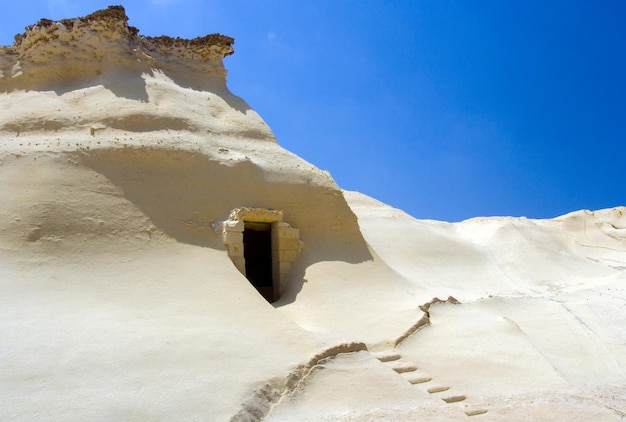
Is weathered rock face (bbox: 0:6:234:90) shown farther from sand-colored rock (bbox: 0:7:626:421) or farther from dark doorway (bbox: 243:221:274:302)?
dark doorway (bbox: 243:221:274:302)

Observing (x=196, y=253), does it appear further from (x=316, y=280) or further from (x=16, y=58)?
(x=16, y=58)

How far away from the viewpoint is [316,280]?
10.8 meters

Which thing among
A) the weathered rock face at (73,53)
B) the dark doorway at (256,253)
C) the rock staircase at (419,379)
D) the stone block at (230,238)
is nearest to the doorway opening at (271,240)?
the stone block at (230,238)

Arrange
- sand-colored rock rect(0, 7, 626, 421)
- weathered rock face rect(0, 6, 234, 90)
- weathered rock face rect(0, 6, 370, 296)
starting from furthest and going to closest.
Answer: weathered rock face rect(0, 6, 234, 90) < weathered rock face rect(0, 6, 370, 296) < sand-colored rock rect(0, 7, 626, 421)

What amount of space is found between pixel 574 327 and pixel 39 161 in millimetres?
11468

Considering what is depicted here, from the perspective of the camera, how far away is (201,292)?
8.56 m

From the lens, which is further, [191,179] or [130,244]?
[191,179]

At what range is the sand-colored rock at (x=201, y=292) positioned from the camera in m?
6.22

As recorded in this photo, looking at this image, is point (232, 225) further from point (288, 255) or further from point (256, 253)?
point (256, 253)

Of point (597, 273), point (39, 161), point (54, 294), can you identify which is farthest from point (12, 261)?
point (597, 273)

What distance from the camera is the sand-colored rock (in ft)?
20.4

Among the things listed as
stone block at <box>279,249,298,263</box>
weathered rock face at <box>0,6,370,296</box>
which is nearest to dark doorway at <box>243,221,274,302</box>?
weathered rock face at <box>0,6,370,296</box>

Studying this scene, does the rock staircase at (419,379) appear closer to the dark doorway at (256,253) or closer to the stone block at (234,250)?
the stone block at (234,250)

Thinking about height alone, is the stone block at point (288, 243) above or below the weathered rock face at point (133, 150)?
below
